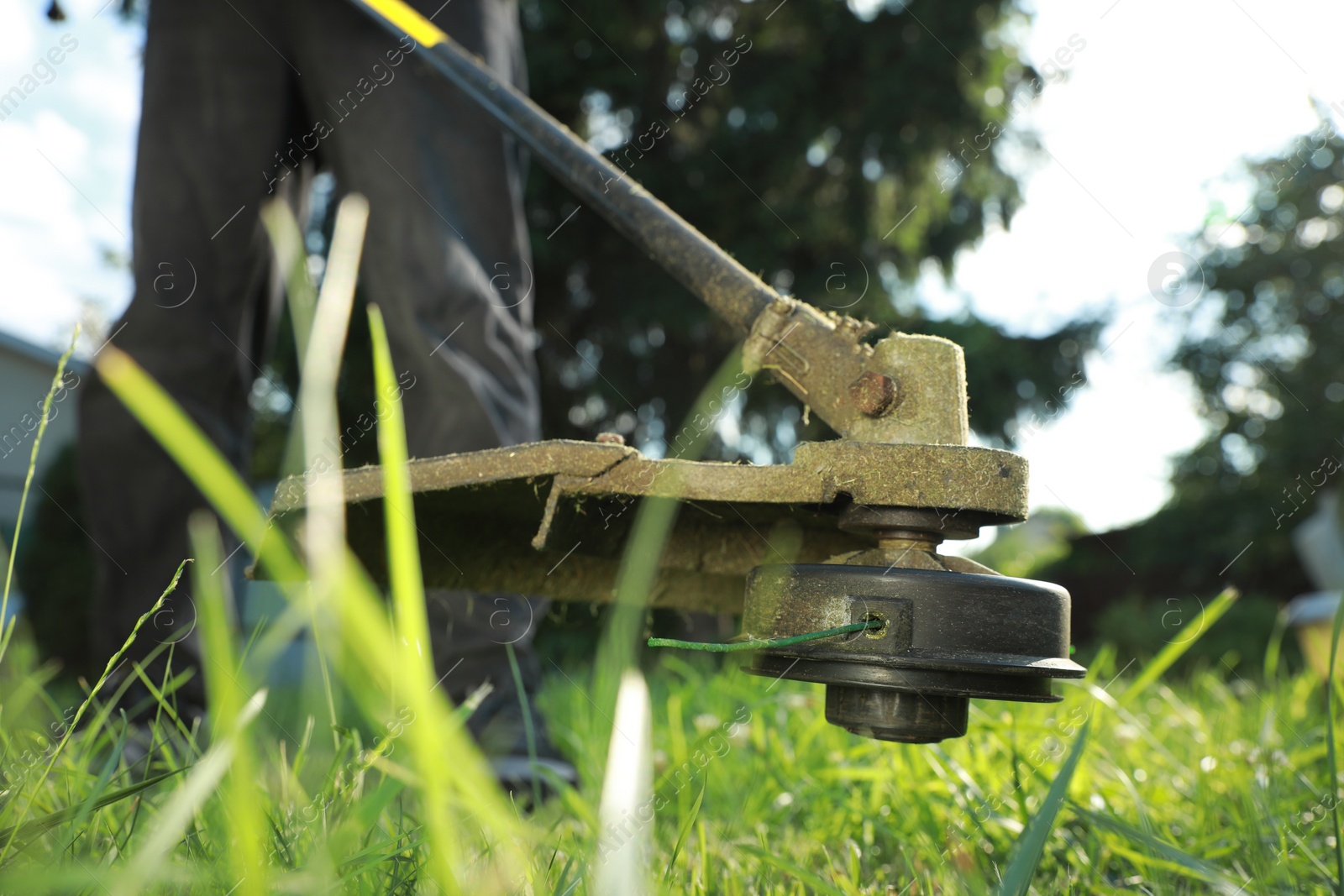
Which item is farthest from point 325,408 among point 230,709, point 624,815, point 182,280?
point 182,280

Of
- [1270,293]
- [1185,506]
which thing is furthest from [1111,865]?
[1270,293]

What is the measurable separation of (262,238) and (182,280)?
216mm

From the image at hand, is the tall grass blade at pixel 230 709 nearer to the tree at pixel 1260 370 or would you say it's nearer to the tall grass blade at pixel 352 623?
the tall grass blade at pixel 352 623

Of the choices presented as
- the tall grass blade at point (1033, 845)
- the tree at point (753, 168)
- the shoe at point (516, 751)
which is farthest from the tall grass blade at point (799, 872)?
the tree at point (753, 168)

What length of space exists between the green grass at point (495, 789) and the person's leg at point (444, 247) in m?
0.21

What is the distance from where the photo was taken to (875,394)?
101 cm

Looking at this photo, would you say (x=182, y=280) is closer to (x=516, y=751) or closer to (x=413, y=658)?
(x=516, y=751)

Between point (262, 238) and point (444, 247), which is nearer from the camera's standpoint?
point (444, 247)

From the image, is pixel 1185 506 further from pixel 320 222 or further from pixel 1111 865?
pixel 1111 865

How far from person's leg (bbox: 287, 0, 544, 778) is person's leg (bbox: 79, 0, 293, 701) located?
17 centimetres

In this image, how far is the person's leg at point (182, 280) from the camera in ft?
6.01

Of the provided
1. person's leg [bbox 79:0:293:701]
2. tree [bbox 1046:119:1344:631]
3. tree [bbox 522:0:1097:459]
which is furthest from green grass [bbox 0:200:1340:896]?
tree [bbox 1046:119:1344:631]

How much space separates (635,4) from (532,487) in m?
7.18

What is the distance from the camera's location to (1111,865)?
119cm
